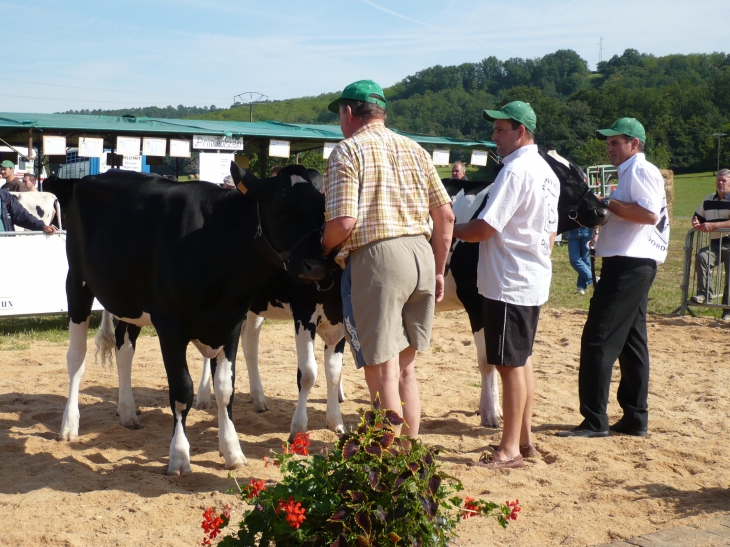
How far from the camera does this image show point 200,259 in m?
4.75

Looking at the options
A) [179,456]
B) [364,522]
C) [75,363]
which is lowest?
[179,456]

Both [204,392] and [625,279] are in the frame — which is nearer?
[625,279]

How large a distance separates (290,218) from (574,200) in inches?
90.8

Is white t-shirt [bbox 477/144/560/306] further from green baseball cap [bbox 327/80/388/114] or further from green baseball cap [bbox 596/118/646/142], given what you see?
green baseball cap [bbox 596/118/646/142]

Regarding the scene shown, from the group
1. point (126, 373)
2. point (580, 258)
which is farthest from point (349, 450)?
point (580, 258)

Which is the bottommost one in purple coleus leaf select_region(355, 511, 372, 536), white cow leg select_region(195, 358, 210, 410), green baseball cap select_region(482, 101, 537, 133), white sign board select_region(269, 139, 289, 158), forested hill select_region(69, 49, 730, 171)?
white cow leg select_region(195, 358, 210, 410)

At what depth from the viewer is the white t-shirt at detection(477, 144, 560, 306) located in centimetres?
458

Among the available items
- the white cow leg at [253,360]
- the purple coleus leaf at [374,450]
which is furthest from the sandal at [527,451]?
the purple coleus leaf at [374,450]

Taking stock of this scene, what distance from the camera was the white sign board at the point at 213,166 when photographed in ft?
46.3

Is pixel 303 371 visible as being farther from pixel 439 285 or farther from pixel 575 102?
pixel 575 102

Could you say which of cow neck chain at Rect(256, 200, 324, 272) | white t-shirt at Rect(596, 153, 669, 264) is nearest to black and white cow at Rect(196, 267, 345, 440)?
cow neck chain at Rect(256, 200, 324, 272)

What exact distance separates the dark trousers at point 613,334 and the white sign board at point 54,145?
9890 millimetres

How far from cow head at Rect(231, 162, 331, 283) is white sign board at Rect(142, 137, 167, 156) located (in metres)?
9.88

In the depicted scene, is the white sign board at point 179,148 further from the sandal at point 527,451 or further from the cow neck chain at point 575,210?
the sandal at point 527,451
